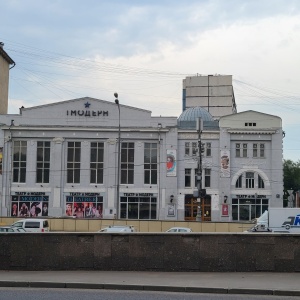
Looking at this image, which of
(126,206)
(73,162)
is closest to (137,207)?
(126,206)

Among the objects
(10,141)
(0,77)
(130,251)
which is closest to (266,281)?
(130,251)

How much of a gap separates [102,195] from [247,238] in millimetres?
44509

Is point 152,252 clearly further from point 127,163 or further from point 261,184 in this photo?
point 261,184

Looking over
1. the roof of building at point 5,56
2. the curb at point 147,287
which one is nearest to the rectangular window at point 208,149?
the roof of building at point 5,56

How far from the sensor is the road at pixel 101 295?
1276cm

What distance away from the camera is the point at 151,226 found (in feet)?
148

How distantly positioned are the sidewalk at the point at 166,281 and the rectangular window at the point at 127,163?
44256 mm

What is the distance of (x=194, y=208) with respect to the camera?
2397 inches

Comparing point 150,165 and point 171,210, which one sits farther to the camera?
point 150,165

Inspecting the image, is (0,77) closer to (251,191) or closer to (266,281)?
(251,191)

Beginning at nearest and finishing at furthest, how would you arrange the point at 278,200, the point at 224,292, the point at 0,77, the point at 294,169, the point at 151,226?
the point at 224,292 < the point at 151,226 < the point at 278,200 < the point at 0,77 < the point at 294,169

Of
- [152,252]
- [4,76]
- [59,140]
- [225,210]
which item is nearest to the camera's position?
[152,252]

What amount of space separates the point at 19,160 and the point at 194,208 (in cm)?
1974

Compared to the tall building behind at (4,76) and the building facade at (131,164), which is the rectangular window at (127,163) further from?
the tall building behind at (4,76)
